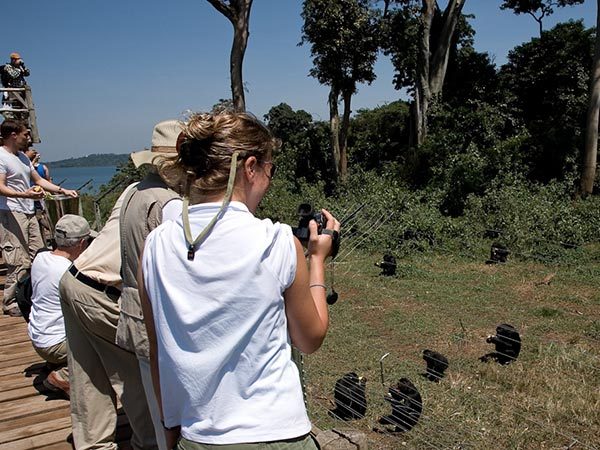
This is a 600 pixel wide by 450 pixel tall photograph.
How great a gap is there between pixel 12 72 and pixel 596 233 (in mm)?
9972

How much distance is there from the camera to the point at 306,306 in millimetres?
1321

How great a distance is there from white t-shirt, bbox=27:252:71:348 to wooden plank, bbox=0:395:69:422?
0.35 meters

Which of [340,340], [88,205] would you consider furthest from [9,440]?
[88,205]

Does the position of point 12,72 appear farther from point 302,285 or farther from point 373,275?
point 302,285

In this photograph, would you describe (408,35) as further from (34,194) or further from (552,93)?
(34,194)

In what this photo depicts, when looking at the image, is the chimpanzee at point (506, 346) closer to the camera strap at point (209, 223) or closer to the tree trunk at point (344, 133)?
the camera strap at point (209, 223)

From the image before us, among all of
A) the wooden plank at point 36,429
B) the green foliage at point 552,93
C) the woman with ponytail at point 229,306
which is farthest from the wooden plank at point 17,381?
the green foliage at point 552,93

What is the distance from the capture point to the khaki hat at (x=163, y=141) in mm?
2078

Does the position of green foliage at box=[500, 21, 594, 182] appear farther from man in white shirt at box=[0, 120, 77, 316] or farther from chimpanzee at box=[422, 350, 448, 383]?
man in white shirt at box=[0, 120, 77, 316]

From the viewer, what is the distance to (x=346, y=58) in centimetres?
1563

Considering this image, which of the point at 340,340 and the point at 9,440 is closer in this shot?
the point at 9,440

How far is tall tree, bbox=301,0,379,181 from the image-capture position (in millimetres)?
14953

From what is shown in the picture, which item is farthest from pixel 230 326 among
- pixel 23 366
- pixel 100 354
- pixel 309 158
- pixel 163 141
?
pixel 309 158

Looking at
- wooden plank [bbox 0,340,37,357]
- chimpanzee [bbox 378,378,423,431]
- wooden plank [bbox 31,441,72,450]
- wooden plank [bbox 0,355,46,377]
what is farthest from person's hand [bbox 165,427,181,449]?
wooden plank [bbox 0,340,37,357]
